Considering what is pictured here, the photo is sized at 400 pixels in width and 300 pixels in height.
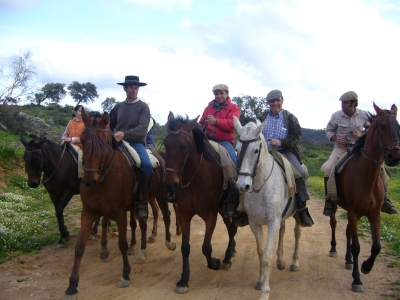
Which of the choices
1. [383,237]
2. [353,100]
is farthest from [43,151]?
[383,237]

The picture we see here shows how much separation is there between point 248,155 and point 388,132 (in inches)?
91.2

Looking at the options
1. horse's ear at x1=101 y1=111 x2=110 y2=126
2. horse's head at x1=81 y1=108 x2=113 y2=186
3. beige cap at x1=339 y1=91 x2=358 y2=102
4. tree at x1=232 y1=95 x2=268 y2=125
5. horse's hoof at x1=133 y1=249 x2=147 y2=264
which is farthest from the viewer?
tree at x1=232 y1=95 x2=268 y2=125

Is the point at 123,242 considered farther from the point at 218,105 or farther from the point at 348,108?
the point at 348,108

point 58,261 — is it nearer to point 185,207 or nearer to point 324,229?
point 185,207

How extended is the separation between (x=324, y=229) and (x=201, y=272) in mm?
4956

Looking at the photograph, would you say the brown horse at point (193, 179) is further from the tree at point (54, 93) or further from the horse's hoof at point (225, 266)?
the tree at point (54, 93)

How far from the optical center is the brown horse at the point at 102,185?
5562mm

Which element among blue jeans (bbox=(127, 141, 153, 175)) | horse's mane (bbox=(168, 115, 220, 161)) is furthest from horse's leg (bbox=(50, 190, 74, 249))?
horse's mane (bbox=(168, 115, 220, 161))

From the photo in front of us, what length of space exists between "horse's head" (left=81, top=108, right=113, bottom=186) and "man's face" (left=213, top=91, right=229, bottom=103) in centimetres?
226

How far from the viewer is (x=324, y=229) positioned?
10.6 meters

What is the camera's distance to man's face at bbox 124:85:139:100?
750 centimetres

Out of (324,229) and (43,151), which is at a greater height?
(43,151)

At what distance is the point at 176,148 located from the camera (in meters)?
5.69

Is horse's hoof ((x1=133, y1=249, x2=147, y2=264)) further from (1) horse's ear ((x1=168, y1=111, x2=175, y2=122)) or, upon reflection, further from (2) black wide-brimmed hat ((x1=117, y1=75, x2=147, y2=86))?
(2) black wide-brimmed hat ((x1=117, y1=75, x2=147, y2=86))
